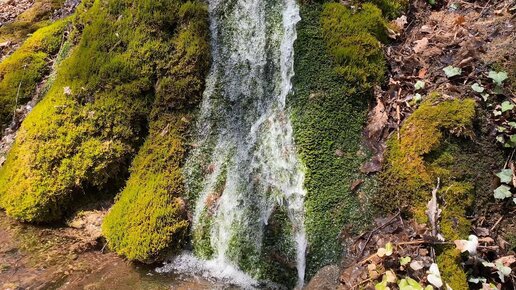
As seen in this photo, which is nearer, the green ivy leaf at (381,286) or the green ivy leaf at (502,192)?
the green ivy leaf at (381,286)

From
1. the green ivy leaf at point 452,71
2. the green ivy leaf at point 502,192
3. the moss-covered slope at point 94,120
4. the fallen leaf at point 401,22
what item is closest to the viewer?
the green ivy leaf at point 502,192

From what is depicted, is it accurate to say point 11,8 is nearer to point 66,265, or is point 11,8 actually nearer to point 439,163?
point 66,265

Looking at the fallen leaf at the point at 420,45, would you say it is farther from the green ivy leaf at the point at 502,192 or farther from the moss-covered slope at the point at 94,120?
the moss-covered slope at the point at 94,120

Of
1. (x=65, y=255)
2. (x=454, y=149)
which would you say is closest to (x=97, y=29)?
(x=65, y=255)

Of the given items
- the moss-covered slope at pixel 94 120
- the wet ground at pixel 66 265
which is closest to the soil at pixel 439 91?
the wet ground at pixel 66 265

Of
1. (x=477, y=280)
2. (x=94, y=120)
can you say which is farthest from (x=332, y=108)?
(x=94, y=120)

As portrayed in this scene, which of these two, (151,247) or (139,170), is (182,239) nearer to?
(151,247)
